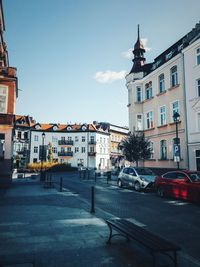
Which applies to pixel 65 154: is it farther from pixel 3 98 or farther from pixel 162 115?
pixel 3 98

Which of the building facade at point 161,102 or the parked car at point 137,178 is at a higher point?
the building facade at point 161,102

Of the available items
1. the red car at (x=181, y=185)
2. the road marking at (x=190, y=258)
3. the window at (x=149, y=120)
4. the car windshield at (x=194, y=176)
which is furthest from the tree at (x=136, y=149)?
the road marking at (x=190, y=258)

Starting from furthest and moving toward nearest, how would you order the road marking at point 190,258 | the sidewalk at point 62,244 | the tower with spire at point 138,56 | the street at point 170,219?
the tower with spire at point 138,56 < the street at point 170,219 < the road marking at point 190,258 < the sidewalk at point 62,244

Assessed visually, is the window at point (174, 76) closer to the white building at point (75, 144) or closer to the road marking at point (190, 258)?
the road marking at point (190, 258)

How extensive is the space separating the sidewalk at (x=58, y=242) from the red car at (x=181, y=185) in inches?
232

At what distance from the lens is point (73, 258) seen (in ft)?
16.0

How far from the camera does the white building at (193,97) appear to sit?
67.0 feet

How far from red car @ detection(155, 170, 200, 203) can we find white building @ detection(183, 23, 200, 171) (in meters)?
7.21

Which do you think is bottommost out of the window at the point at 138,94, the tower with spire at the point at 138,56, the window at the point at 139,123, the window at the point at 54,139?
the window at the point at 139,123

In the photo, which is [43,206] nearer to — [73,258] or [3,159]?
[73,258]

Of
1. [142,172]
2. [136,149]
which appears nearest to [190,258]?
[142,172]

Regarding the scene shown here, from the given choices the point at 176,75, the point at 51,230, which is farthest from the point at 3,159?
the point at 176,75

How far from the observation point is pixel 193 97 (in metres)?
21.0

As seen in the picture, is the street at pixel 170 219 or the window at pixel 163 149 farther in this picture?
the window at pixel 163 149
